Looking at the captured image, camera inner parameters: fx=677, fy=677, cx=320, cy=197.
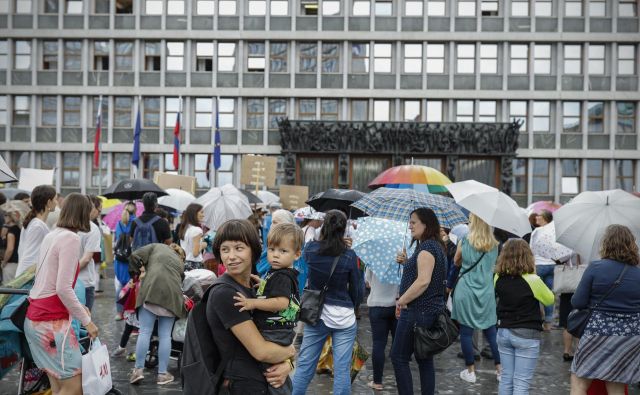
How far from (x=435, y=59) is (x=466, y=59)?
5.31 ft

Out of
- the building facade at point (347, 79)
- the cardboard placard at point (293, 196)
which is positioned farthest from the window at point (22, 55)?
the cardboard placard at point (293, 196)

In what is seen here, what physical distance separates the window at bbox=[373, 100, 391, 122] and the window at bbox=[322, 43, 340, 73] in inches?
107

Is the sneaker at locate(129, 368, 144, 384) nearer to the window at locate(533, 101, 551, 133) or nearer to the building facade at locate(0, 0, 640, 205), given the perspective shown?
the building facade at locate(0, 0, 640, 205)

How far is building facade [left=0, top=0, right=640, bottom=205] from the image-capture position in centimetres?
3528

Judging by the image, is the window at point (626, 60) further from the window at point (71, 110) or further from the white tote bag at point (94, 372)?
the white tote bag at point (94, 372)

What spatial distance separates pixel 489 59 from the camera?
35.5 m

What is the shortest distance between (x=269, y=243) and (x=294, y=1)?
33771mm

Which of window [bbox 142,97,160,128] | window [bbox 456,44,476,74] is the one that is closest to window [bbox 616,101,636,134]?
window [bbox 456,44,476,74]

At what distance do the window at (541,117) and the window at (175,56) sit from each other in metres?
18.8

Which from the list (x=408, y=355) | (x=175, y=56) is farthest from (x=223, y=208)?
(x=175, y=56)

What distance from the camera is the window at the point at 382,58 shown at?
35.6 metres

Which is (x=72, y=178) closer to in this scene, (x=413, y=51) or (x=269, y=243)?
(x=413, y=51)

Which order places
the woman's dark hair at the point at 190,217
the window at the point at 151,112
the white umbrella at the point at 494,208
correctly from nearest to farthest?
the white umbrella at the point at 494,208 → the woman's dark hair at the point at 190,217 → the window at the point at 151,112

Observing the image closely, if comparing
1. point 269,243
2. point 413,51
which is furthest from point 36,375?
point 413,51
